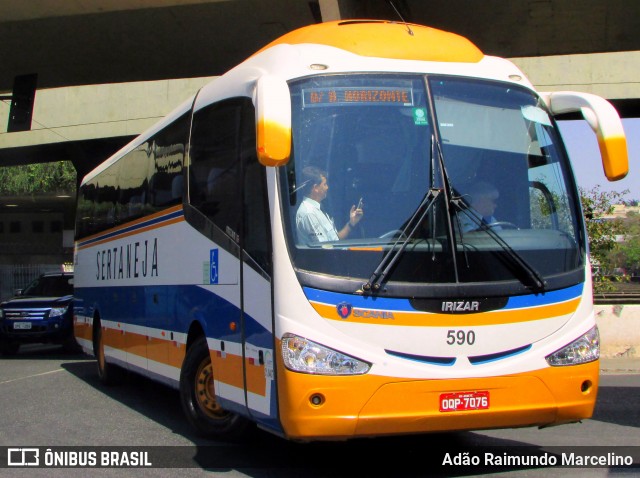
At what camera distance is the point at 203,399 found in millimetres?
8352

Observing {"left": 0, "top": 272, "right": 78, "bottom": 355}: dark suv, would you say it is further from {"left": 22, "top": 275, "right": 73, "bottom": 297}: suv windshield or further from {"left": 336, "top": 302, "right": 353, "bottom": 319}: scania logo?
{"left": 336, "top": 302, "right": 353, "bottom": 319}: scania logo

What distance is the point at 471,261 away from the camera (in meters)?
6.29

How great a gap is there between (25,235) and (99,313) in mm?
61976

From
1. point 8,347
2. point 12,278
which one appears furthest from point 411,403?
point 12,278

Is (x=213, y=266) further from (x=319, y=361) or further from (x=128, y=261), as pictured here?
(x=128, y=261)

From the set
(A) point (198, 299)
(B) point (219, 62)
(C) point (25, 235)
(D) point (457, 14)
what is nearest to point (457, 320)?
(A) point (198, 299)

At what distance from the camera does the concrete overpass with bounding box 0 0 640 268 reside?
18.7 metres

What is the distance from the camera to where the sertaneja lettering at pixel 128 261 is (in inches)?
401

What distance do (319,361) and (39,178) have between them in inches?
2901

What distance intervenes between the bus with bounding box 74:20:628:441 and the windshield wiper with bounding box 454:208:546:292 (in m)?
0.01

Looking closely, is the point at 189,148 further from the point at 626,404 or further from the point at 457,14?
the point at 457,14

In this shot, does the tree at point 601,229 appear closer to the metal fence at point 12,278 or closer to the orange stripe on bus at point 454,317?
the orange stripe on bus at point 454,317

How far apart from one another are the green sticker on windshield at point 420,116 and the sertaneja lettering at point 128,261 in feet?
14.2

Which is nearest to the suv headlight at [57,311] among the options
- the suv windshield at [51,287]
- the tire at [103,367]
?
the suv windshield at [51,287]
